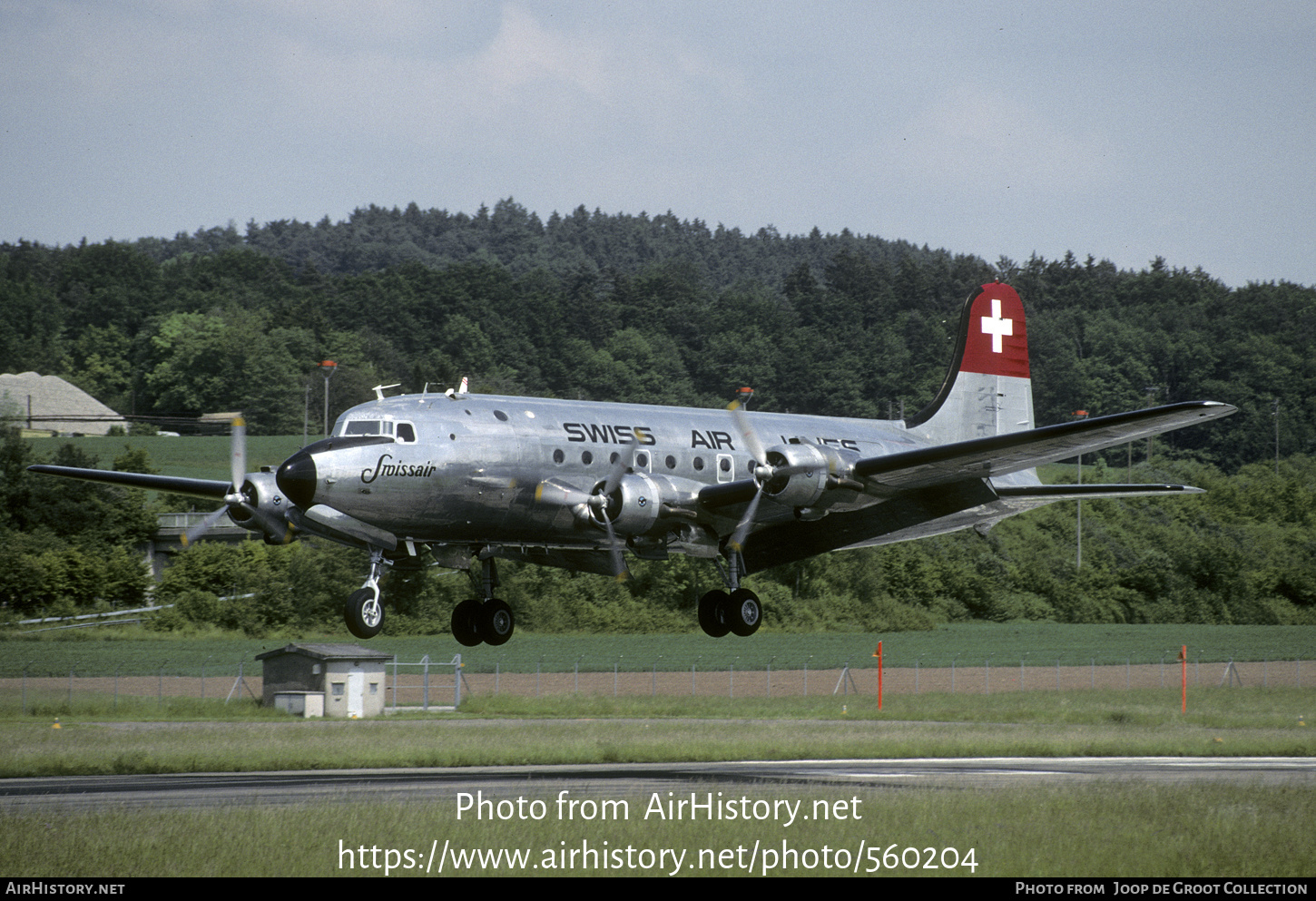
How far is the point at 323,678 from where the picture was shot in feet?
214

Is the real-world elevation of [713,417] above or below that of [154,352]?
below

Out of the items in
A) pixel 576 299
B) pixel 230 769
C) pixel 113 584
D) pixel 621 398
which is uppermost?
pixel 576 299

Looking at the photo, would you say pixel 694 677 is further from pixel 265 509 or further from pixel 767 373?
pixel 767 373

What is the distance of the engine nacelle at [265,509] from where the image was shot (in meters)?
28.7

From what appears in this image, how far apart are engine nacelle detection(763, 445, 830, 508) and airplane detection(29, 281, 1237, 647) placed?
4 centimetres

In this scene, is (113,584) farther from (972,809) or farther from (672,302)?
(672,302)

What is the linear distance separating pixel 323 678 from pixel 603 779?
2070 centimetres

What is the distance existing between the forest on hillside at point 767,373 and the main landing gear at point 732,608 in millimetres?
53711

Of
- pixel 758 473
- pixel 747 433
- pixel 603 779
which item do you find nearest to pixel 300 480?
pixel 758 473

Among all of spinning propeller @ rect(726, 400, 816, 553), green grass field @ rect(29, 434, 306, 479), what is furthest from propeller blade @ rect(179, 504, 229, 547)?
green grass field @ rect(29, 434, 306, 479)

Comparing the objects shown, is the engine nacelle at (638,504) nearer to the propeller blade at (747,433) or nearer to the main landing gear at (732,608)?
the propeller blade at (747,433)
